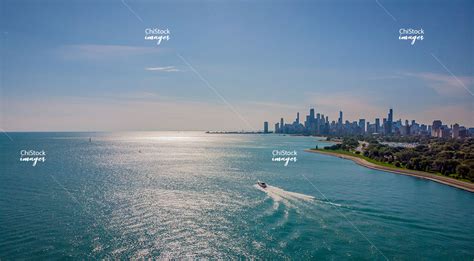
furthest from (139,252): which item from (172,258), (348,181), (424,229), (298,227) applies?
(348,181)

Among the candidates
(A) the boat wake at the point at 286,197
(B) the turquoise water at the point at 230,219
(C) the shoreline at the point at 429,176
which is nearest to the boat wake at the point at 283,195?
(A) the boat wake at the point at 286,197

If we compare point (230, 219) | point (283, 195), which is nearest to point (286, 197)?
point (283, 195)

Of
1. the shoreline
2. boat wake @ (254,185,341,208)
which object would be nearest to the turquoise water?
boat wake @ (254,185,341,208)

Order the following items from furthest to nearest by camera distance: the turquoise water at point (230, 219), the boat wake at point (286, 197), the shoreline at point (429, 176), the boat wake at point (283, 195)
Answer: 1. the shoreline at point (429, 176)
2. the boat wake at point (283, 195)
3. the boat wake at point (286, 197)
4. the turquoise water at point (230, 219)

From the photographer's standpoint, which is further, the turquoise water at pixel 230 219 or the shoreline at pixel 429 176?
the shoreline at pixel 429 176

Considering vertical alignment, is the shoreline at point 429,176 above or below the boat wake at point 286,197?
above

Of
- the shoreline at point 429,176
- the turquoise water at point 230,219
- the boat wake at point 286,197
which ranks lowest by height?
the turquoise water at point 230,219

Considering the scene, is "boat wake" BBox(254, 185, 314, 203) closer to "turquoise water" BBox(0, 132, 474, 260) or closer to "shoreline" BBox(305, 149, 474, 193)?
"turquoise water" BBox(0, 132, 474, 260)

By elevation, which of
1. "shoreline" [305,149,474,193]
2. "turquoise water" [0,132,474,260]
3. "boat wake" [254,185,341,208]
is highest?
"shoreline" [305,149,474,193]

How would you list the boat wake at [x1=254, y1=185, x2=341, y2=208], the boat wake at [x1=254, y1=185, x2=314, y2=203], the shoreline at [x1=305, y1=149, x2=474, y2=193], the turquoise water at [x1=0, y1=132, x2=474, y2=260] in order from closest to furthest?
the turquoise water at [x1=0, y1=132, x2=474, y2=260]
the boat wake at [x1=254, y1=185, x2=341, y2=208]
the boat wake at [x1=254, y1=185, x2=314, y2=203]
the shoreline at [x1=305, y1=149, x2=474, y2=193]

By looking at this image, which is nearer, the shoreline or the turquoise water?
the turquoise water

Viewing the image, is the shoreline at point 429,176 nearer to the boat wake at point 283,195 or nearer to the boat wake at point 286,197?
the boat wake at point 286,197

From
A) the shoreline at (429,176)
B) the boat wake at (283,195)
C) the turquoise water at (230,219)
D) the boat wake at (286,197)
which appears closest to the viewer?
the turquoise water at (230,219)
